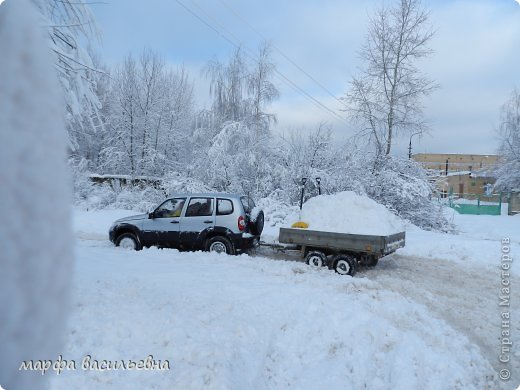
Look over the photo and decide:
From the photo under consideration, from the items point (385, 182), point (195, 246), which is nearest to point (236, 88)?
point (385, 182)

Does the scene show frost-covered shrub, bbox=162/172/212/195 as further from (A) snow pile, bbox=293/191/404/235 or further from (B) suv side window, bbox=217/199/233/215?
(A) snow pile, bbox=293/191/404/235

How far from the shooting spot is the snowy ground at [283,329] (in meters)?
3.48

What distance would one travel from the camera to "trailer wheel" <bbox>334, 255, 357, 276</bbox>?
7766 millimetres

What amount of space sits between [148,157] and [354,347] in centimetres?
2030

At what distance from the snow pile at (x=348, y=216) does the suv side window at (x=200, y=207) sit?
2450 millimetres

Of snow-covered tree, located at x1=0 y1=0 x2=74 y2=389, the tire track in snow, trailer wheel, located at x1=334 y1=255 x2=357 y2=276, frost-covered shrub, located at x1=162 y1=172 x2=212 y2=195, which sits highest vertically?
frost-covered shrub, located at x1=162 y1=172 x2=212 y2=195

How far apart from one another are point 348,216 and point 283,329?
430 centimetres

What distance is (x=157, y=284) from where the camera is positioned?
235 inches

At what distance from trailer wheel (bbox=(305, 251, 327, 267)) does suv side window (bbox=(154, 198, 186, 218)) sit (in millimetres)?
3650

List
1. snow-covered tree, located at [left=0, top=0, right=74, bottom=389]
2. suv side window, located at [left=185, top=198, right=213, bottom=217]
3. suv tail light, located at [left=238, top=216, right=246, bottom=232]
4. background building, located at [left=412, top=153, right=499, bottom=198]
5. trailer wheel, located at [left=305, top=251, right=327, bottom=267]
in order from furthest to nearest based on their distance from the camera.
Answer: background building, located at [left=412, top=153, right=499, bottom=198]
suv side window, located at [left=185, top=198, right=213, bottom=217]
suv tail light, located at [left=238, top=216, right=246, bottom=232]
trailer wheel, located at [left=305, top=251, right=327, bottom=267]
snow-covered tree, located at [left=0, top=0, right=74, bottom=389]

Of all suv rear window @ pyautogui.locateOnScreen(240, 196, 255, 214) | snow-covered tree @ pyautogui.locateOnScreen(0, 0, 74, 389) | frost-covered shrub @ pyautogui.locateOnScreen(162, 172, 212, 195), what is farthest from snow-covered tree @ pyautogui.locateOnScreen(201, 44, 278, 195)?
snow-covered tree @ pyautogui.locateOnScreen(0, 0, 74, 389)

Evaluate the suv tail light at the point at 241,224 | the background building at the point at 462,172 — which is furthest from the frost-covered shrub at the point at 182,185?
the background building at the point at 462,172

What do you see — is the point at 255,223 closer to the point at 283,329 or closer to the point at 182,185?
the point at 283,329

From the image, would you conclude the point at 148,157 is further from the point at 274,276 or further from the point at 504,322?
the point at 504,322
